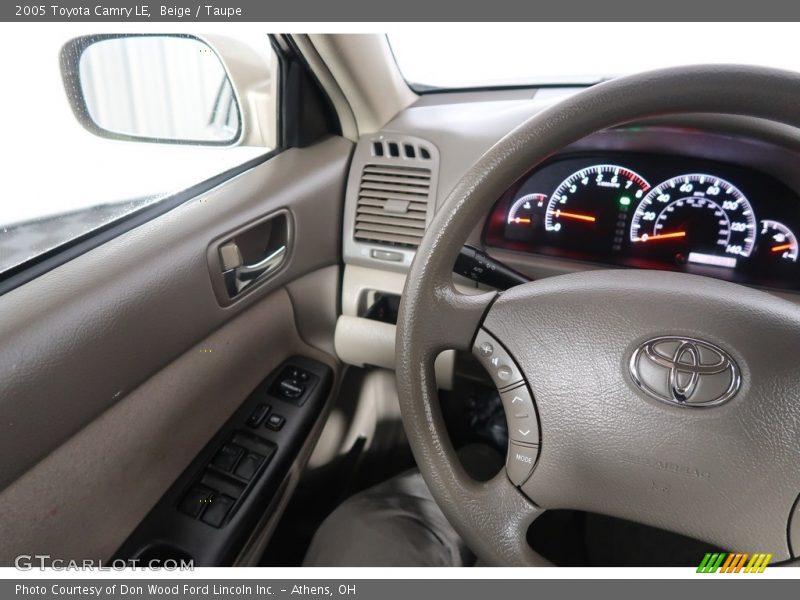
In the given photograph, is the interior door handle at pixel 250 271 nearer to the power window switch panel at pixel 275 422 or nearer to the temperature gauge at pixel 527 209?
the power window switch panel at pixel 275 422

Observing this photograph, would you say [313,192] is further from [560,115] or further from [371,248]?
[560,115]

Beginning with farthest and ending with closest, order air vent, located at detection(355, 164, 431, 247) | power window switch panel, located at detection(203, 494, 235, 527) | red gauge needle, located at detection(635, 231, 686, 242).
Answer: air vent, located at detection(355, 164, 431, 247)
red gauge needle, located at detection(635, 231, 686, 242)
power window switch panel, located at detection(203, 494, 235, 527)

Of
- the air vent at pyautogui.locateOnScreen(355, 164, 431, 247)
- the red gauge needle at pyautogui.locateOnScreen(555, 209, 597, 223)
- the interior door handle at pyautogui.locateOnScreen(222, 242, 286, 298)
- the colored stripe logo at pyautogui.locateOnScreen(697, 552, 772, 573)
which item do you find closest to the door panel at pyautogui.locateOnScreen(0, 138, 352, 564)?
the interior door handle at pyautogui.locateOnScreen(222, 242, 286, 298)

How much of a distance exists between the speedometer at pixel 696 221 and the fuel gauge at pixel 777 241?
2cm

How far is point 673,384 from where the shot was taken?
0.69 meters

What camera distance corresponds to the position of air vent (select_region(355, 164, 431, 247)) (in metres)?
1.24

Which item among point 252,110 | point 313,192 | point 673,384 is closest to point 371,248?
point 313,192

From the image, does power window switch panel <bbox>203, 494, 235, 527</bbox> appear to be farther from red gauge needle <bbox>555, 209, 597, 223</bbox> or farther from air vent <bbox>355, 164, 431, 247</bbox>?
red gauge needle <bbox>555, 209, 597, 223</bbox>

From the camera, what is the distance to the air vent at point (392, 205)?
1242 mm

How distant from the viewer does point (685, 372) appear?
69cm

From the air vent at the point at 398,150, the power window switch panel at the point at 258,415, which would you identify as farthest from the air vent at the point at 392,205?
the power window switch panel at the point at 258,415

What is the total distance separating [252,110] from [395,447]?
855 millimetres

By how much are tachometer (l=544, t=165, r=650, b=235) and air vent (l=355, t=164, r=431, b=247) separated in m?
0.27

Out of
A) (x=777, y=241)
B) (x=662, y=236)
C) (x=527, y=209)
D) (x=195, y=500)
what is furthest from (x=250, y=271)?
(x=777, y=241)
